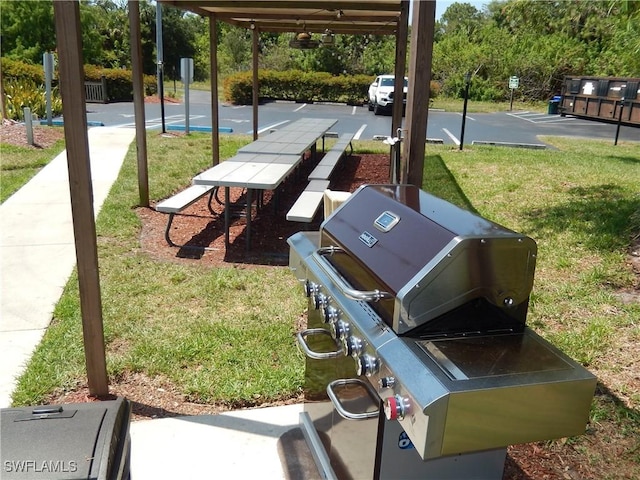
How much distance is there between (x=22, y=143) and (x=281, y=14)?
18.6ft

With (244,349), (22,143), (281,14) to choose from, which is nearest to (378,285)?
(244,349)

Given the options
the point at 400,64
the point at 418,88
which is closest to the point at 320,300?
the point at 418,88

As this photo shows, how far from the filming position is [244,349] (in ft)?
11.8

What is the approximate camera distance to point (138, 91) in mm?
6617

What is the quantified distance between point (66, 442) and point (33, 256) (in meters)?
4.30

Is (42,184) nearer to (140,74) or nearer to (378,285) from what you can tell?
(140,74)

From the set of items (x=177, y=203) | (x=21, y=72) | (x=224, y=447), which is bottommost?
(x=224, y=447)

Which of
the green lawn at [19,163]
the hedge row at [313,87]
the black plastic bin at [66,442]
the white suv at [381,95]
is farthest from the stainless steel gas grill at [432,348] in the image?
the hedge row at [313,87]

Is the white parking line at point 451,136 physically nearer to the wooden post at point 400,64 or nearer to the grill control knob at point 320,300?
the wooden post at point 400,64

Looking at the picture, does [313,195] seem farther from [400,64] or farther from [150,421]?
[150,421]

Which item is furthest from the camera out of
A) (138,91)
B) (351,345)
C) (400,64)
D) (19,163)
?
(19,163)

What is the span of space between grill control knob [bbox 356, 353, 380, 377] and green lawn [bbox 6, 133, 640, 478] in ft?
5.13

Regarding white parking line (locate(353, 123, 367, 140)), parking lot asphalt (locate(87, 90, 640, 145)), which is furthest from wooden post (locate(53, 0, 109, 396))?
white parking line (locate(353, 123, 367, 140))

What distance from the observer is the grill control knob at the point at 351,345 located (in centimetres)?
174
